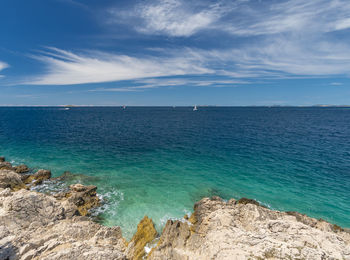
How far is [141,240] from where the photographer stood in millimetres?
14570

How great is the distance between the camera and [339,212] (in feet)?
67.8

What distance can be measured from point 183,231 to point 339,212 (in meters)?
21.1

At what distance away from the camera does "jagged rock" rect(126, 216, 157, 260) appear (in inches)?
490

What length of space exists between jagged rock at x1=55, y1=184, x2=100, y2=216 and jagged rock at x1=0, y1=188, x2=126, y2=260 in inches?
114

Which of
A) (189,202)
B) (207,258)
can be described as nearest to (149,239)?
(207,258)

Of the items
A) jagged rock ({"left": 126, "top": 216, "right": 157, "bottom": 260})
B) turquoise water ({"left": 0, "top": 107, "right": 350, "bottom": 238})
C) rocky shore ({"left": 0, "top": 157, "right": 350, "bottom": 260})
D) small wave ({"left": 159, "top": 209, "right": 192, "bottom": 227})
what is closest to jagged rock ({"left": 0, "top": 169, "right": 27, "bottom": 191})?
rocky shore ({"left": 0, "top": 157, "right": 350, "bottom": 260})

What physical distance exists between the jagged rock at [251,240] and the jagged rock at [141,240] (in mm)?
1479

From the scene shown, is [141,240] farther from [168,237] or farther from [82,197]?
[82,197]

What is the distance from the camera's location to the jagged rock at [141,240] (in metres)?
12.4

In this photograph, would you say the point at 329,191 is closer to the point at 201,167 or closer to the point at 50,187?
the point at 201,167

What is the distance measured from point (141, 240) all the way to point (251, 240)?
30.1 ft

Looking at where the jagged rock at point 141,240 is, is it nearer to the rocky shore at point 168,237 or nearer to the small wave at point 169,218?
the rocky shore at point 168,237

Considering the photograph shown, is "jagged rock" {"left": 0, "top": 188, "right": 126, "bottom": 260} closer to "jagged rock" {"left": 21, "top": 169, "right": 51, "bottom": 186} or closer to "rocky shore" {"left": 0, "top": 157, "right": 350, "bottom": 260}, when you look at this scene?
"rocky shore" {"left": 0, "top": 157, "right": 350, "bottom": 260}

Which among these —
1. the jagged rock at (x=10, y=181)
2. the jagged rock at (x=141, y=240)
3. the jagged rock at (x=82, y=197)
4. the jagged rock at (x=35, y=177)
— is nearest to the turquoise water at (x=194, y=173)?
the jagged rock at (x=82, y=197)
